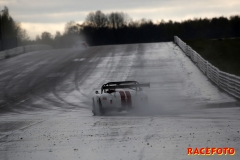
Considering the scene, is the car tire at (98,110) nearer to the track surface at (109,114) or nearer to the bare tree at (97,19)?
the track surface at (109,114)

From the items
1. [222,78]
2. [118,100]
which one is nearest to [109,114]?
[118,100]

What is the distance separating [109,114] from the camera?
19703mm

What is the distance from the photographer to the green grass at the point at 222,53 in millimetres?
43956

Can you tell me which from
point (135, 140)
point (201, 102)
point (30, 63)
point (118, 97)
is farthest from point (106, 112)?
point (30, 63)

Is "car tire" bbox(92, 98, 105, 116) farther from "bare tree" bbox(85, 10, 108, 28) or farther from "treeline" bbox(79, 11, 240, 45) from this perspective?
"bare tree" bbox(85, 10, 108, 28)

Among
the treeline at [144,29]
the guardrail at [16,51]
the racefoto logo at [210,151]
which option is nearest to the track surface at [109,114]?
the racefoto logo at [210,151]

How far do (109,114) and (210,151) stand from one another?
10.3m

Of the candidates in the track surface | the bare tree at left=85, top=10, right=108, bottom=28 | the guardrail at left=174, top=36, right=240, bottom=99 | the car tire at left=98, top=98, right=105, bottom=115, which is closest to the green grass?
the track surface

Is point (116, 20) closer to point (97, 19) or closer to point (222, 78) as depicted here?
point (97, 19)

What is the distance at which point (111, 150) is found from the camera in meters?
10.5

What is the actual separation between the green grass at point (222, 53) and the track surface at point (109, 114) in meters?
3.02

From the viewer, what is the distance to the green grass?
4396cm

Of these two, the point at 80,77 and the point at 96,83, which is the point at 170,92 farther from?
the point at 80,77

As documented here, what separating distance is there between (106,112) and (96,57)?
32.6 meters
